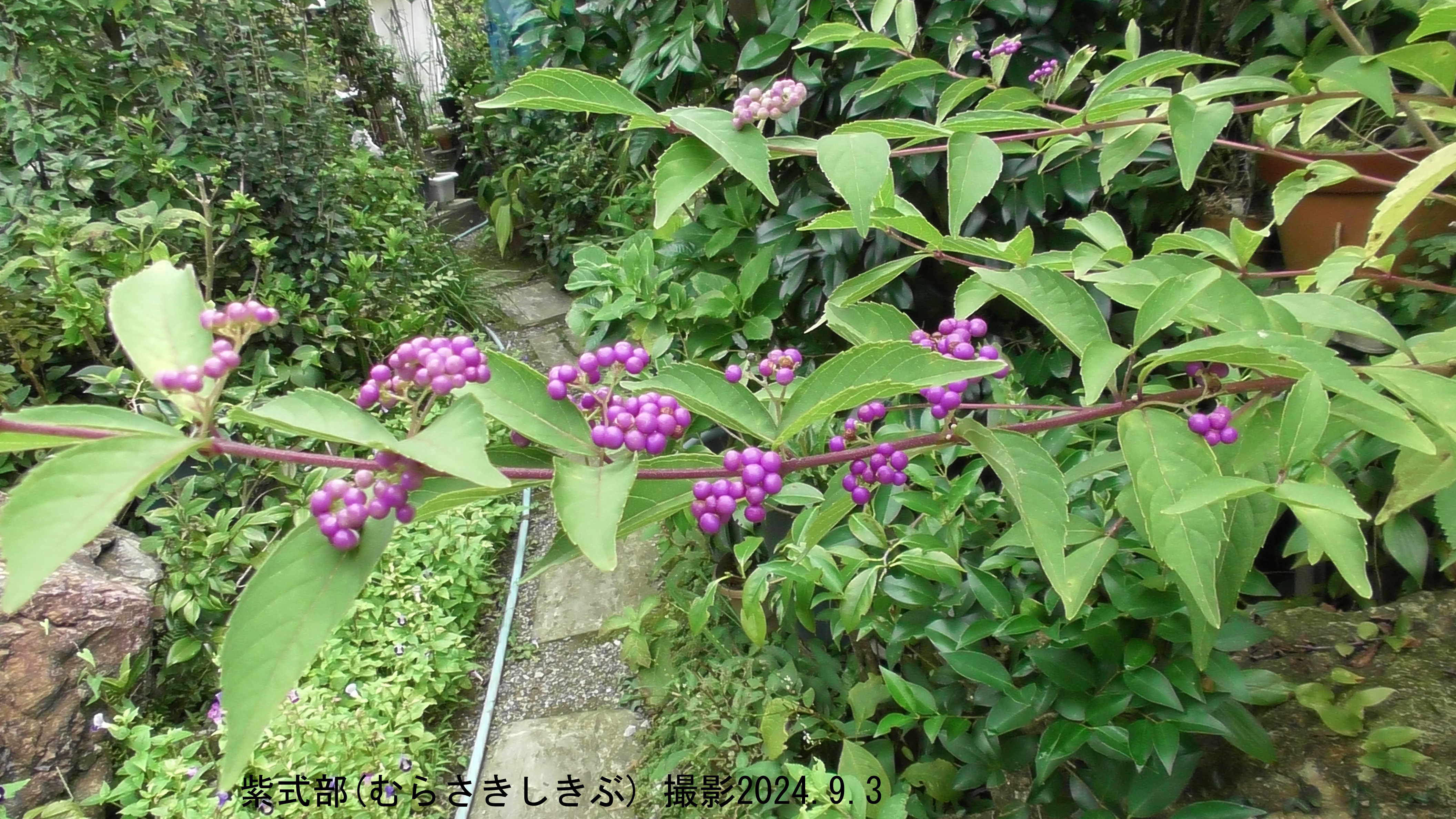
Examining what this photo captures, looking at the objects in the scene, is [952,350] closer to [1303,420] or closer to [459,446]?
[1303,420]

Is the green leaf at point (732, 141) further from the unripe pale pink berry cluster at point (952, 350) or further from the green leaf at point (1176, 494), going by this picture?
the green leaf at point (1176, 494)

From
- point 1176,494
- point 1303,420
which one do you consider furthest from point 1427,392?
point 1176,494

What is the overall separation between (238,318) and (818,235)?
151cm

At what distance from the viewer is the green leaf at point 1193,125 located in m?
0.82

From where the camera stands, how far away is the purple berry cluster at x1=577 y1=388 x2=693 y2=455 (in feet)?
1.69

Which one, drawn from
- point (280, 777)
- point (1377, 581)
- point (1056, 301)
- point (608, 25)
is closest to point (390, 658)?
point (280, 777)

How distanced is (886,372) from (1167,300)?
275 mm

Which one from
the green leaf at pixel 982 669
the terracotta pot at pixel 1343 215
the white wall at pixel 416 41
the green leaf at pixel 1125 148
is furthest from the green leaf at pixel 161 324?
the white wall at pixel 416 41

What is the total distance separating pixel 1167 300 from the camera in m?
0.63

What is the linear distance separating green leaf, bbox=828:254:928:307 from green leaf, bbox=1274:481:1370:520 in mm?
363

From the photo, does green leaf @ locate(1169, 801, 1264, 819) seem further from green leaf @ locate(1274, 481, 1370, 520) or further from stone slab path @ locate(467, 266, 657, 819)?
stone slab path @ locate(467, 266, 657, 819)

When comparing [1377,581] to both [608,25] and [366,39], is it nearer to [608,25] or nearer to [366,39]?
[608,25]

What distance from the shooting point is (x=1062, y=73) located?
1.39 m

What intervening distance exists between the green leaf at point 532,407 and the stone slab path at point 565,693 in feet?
4.28
